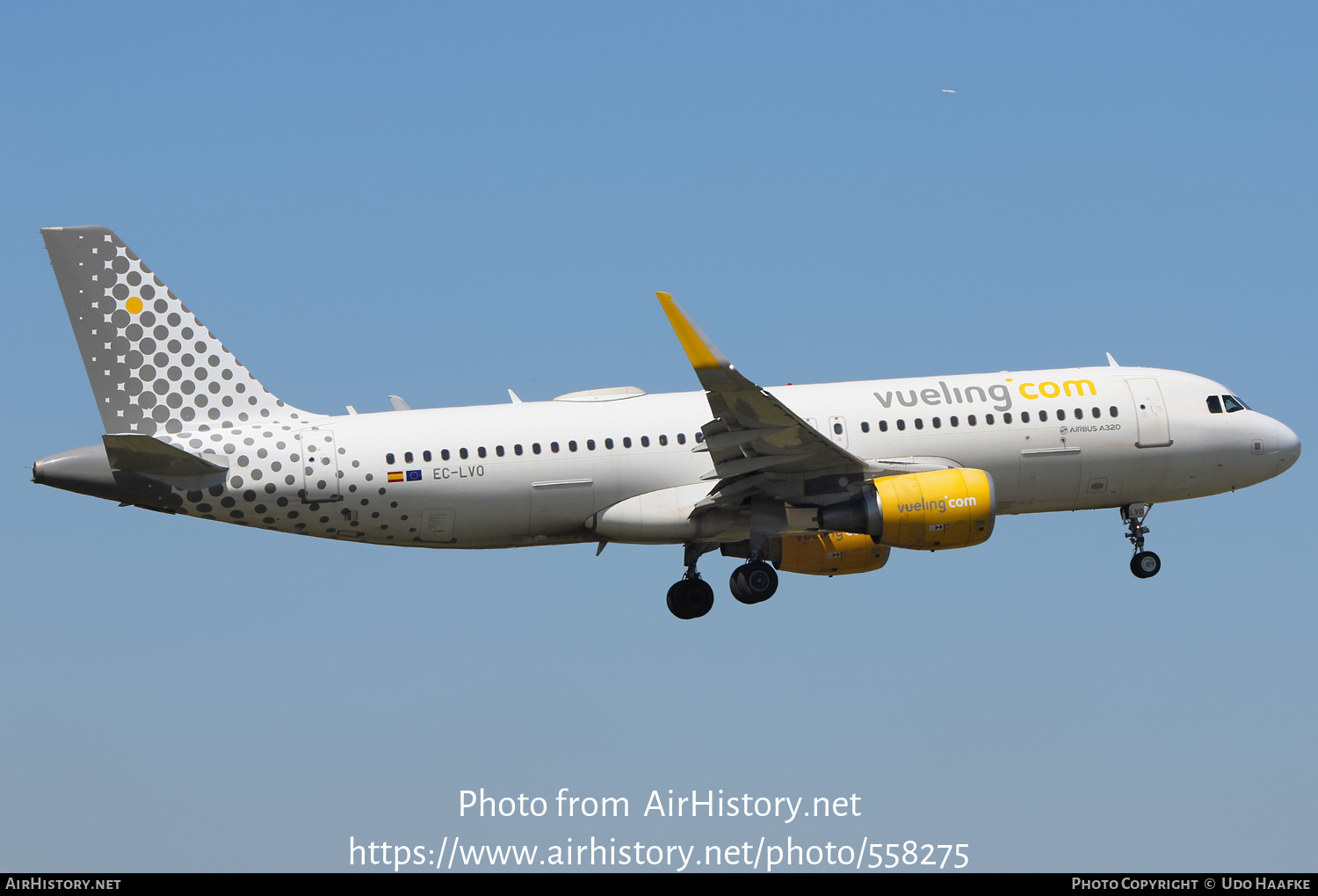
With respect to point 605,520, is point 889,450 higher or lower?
higher

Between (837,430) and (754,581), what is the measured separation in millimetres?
4481

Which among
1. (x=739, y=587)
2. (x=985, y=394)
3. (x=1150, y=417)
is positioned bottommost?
(x=739, y=587)

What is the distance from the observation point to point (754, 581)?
44156 mm

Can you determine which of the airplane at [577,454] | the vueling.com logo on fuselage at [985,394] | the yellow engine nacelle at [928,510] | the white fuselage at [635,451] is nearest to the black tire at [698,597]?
the airplane at [577,454]

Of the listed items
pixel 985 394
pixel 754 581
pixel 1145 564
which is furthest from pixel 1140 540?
pixel 754 581

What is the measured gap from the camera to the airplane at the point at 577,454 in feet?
136

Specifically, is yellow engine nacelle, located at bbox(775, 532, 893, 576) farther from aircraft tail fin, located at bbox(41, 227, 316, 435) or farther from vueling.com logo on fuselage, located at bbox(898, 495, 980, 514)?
aircraft tail fin, located at bbox(41, 227, 316, 435)

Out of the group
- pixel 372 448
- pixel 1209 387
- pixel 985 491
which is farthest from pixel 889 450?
pixel 372 448

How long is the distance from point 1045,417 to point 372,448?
17.5m

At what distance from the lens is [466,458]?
4197cm

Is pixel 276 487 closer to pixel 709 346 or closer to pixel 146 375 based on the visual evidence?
pixel 146 375

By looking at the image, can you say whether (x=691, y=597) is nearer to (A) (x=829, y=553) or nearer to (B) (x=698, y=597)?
(B) (x=698, y=597)

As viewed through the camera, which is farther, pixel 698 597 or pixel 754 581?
pixel 698 597

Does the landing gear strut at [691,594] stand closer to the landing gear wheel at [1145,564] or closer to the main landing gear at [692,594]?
the main landing gear at [692,594]
